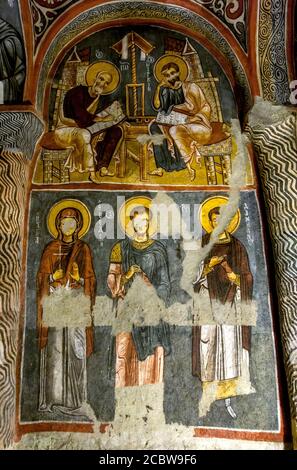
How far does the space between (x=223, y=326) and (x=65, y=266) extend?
174cm

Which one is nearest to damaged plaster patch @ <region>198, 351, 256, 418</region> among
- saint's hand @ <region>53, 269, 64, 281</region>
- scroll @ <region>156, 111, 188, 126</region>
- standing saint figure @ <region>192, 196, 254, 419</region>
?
standing saint figure @ <region>192, 196, 254, 419</region>

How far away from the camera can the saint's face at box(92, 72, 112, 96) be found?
672 cm

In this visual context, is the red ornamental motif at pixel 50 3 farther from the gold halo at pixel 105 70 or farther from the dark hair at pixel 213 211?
the dark hair at pixel 213 211

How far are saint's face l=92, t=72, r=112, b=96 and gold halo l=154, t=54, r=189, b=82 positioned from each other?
1.90 ft

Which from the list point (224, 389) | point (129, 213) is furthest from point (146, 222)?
point (224, 389)

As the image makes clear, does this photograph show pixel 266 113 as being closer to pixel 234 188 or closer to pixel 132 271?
pixel 234 188

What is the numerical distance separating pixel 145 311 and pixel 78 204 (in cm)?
138

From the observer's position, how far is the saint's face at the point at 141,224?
6.01 m

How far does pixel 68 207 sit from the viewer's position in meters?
6.08

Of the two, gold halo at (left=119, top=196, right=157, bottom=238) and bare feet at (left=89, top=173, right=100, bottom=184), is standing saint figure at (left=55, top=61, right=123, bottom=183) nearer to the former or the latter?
bare feet at (left=89, top=173, right=100, bottom=184)

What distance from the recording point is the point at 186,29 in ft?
22.6

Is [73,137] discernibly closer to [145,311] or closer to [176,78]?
[176,78]

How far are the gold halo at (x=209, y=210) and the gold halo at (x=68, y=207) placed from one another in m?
1.22

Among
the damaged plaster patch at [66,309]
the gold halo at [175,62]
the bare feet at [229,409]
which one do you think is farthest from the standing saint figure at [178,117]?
the bare feet at [229,409]
